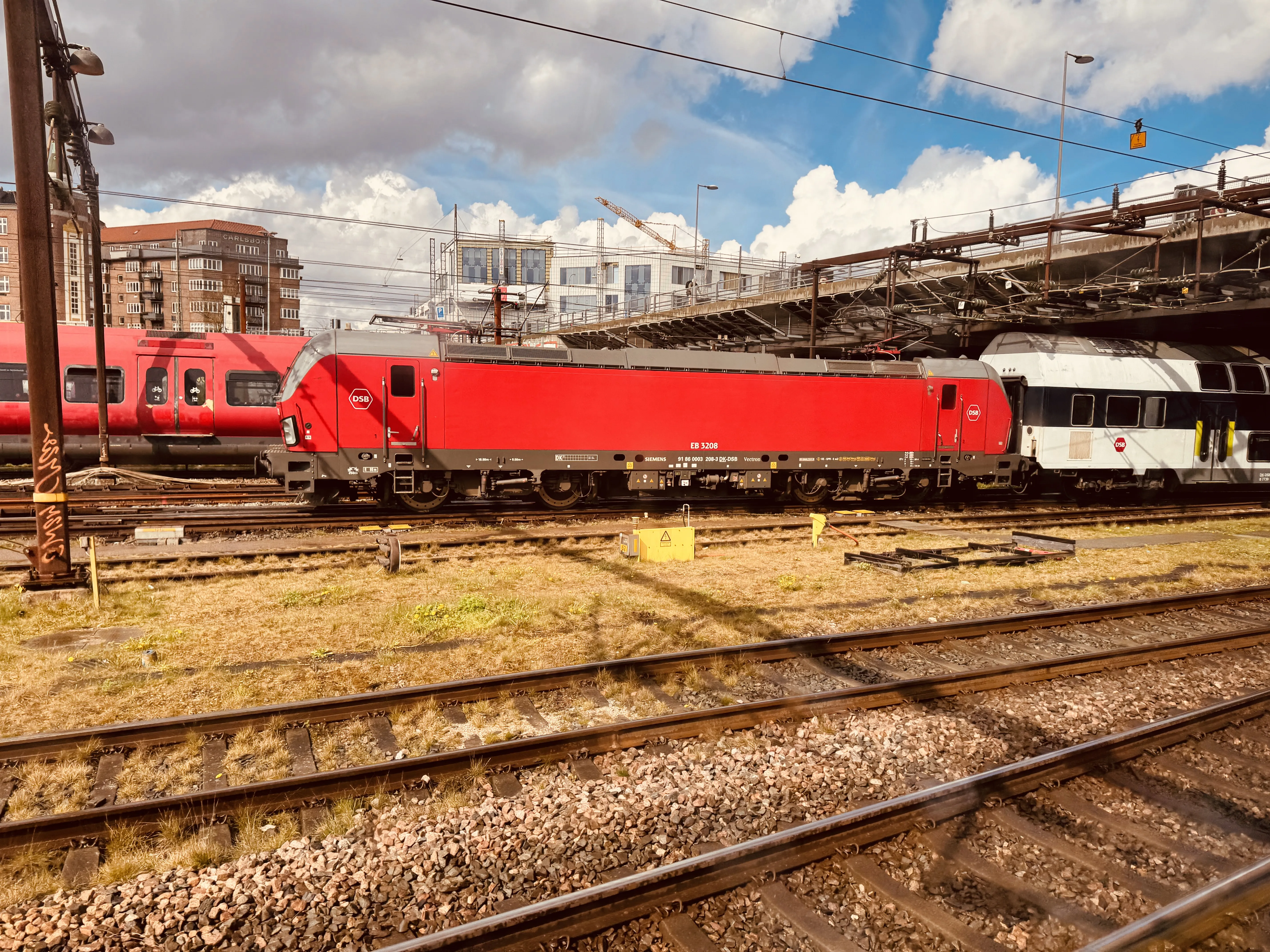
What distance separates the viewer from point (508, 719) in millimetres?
6664

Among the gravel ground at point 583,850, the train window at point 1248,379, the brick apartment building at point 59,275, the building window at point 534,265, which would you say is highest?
the building window at point 534,265

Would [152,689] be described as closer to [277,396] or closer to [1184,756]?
[1184,756]

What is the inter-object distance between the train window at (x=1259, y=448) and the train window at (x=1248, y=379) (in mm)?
1245

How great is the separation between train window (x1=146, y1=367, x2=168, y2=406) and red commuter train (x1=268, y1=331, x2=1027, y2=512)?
8969mm

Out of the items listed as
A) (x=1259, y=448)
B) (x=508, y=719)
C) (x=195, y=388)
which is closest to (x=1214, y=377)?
(x=1259, y=448)

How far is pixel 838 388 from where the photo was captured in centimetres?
1867

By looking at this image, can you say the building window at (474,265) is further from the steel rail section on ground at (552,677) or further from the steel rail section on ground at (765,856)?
the steel rail section on ground at (765,856)

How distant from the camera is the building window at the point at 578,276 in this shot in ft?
330

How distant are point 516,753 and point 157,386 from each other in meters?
20.4

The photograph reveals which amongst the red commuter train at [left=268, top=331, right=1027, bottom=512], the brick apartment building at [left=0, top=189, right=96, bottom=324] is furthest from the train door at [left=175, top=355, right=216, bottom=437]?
the brick apartment building at [left=0, top=189, right=96, bottom=324]

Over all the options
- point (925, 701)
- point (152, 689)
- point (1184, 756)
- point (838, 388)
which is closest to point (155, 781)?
point (152, 689)

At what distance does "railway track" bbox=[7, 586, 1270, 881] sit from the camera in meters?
5.12

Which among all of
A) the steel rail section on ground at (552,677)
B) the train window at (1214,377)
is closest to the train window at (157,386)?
the steel rail section on ground at (552,677)

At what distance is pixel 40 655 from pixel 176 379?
629 inches
